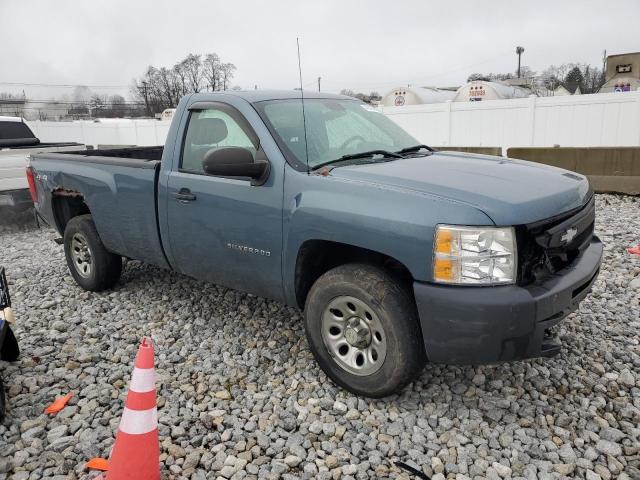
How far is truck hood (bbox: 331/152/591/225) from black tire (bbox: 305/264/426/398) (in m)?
0.54

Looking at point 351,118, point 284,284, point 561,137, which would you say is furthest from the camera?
point 561,137

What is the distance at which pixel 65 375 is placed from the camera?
361cm

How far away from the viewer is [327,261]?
11.1 feet

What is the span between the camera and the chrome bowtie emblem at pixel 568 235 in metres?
2.88

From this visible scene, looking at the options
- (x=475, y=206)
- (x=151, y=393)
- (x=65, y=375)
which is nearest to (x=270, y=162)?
(x=475, y=206)

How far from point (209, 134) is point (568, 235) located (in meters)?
2.56

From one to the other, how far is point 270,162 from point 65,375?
2060 mm

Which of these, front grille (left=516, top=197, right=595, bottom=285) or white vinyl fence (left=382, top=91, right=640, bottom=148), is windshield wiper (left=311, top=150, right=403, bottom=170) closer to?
front grille (left=516, top=197, right=595, bottom=285)

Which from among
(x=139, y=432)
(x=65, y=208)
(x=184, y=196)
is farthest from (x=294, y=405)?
(x=65, y=208)

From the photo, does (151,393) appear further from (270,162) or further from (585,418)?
(585,418)

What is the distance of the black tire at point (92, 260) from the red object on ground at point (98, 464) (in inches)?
102

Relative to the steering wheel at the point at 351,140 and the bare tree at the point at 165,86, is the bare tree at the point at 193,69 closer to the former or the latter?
the bare tree at the point at 165,86

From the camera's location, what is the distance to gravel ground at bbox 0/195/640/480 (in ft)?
8.82

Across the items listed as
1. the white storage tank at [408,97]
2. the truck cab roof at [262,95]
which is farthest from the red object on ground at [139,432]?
the white storage tank at [408,97]
